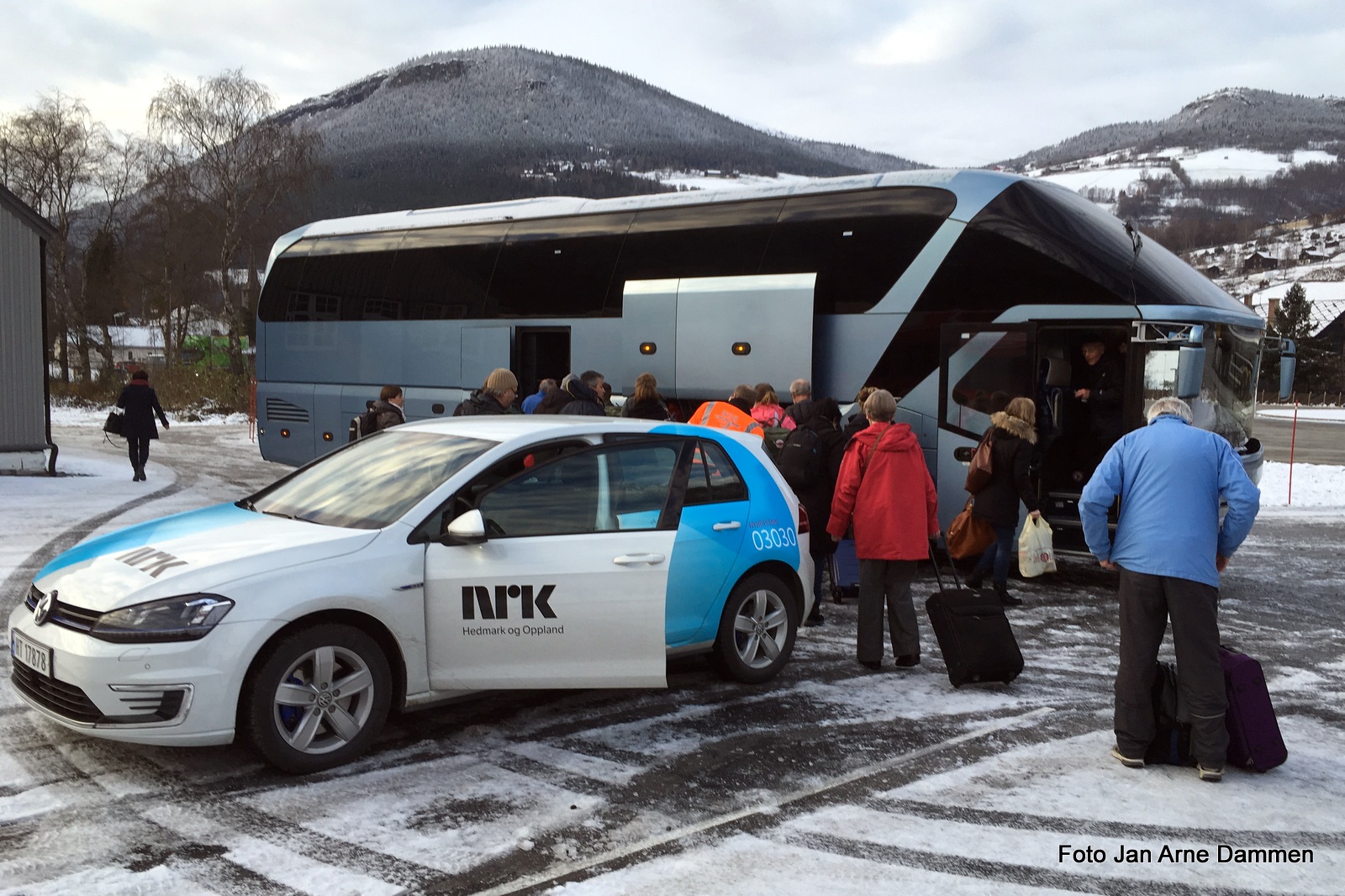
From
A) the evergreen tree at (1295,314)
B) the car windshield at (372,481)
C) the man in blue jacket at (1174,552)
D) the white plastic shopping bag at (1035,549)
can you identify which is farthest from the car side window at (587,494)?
the evergreen tree at (1295,314)

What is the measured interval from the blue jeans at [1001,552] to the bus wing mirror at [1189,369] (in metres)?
1.72

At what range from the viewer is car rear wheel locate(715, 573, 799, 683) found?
614 centimetres

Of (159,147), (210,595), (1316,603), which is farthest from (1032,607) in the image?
(159,147)

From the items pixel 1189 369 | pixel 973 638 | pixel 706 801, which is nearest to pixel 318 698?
pixel 706 801

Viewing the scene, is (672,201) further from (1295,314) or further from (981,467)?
(1295,314)

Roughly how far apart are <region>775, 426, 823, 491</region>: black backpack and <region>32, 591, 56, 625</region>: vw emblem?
487cm

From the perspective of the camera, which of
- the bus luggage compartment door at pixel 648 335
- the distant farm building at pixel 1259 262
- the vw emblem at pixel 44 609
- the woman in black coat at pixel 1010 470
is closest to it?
the vw emblem at pixel 44 609

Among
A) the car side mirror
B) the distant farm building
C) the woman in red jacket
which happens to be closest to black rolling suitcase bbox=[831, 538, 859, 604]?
the woman in red jacket

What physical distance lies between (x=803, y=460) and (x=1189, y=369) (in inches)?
129

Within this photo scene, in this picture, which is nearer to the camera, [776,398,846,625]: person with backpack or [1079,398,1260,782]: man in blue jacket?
[1079,398,1260,782]: man in blue jacket

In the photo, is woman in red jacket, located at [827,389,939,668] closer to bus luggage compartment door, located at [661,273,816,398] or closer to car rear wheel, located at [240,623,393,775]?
car rear wheel, located at [240,623,393,775]

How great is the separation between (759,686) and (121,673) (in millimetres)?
3373

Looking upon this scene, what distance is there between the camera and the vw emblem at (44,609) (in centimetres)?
473

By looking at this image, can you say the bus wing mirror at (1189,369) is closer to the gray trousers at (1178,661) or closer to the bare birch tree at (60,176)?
the gray trousers at (1178,661)
